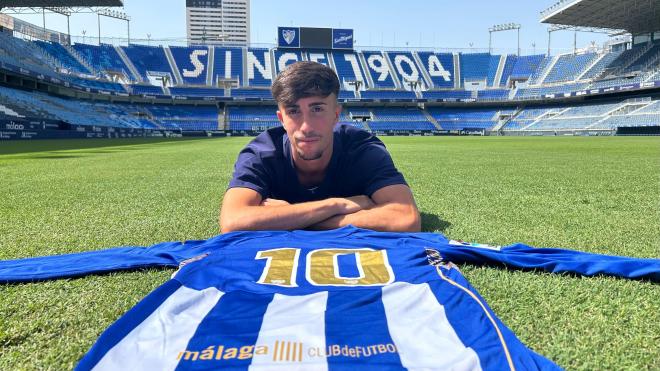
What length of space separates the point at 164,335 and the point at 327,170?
2119 millimetres

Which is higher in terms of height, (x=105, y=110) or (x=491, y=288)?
(x=105, y=110)

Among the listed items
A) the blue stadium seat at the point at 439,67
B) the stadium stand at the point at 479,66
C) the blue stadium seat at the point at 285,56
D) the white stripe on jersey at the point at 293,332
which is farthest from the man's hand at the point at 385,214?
the stadium stand at the point at 479,66

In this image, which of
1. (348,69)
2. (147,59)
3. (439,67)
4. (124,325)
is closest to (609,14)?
(439,67)

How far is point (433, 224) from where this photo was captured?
145 inches

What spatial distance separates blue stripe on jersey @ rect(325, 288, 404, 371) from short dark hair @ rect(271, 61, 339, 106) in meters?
1.62

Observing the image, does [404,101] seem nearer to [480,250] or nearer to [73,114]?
[73,114]

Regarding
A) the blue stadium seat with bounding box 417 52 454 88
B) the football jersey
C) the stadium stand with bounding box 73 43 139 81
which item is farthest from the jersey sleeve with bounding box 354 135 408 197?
the blue stadium seat with bounding box 417 52 454 88

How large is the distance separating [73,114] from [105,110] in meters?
7.23

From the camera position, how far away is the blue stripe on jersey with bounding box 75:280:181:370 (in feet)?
4.16

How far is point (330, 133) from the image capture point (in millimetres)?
3104

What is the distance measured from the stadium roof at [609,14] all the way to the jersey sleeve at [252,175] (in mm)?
44854

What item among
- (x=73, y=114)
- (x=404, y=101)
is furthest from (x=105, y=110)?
(x=404, y=101)

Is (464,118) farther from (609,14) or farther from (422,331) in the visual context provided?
(422,331)

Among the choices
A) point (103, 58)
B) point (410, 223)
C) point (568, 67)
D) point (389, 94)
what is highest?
point (103, 58)
